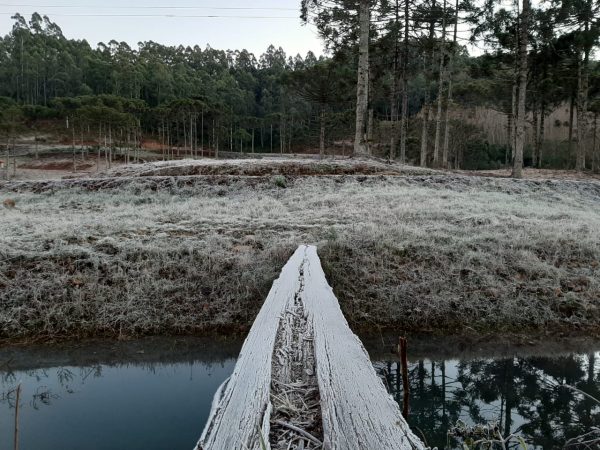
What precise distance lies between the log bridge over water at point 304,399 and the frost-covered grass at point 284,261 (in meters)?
3.00

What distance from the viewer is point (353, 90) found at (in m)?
33.1

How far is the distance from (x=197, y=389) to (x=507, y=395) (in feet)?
9.71

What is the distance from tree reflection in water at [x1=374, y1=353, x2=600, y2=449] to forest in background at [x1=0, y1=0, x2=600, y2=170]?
12800mm

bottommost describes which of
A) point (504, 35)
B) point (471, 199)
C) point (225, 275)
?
point (225, 275)

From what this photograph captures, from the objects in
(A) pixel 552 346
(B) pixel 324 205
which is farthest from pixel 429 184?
(A) pixel 552 346

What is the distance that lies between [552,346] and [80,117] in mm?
41881

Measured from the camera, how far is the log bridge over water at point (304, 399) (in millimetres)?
1438

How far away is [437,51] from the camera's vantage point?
77.2 feet

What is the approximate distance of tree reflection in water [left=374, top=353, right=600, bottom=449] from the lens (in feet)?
10.3

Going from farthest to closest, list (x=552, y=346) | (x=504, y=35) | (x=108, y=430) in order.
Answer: (x=504, y=35) → (x=552, y=346) → (x=108, y=430)

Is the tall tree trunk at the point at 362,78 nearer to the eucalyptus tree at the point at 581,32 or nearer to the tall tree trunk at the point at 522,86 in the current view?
the tall tree trunk at the point at 522,86

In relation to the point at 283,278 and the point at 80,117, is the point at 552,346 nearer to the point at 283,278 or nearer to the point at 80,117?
the point at 283,278

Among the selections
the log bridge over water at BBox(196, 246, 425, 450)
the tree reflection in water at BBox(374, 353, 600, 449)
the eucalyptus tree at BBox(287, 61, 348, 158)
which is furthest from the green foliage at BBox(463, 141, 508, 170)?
the log bridge over water at BBox(196, 246, 425, 450)

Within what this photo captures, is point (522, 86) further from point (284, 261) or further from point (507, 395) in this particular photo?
point (507, 395)
